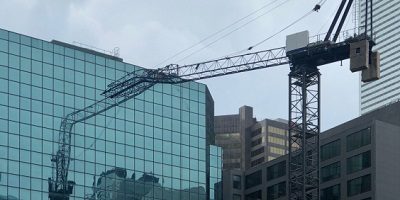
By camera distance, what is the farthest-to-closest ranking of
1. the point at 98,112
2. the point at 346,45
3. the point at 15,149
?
the point at 98,112
the point at 15,149
the point at 346,45

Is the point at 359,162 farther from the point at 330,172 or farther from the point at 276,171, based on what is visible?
the point at 276,171

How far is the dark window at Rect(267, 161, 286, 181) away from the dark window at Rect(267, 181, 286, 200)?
144cm

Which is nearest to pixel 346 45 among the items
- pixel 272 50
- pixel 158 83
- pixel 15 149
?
pixel 272 50

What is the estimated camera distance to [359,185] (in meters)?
140

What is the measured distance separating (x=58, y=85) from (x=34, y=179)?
44.6 feet

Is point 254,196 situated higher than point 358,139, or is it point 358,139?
point 358,139

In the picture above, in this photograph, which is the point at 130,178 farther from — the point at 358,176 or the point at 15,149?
the point at 358,176

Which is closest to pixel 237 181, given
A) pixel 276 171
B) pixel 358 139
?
pixel 276 171

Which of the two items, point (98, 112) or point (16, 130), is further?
point (98, 112)

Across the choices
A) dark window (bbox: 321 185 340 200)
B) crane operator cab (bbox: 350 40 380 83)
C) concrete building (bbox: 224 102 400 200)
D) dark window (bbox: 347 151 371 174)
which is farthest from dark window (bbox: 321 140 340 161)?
crane operator cab (bbox: 350 40 380 83)

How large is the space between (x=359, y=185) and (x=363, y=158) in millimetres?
3661

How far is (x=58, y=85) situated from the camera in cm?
13925

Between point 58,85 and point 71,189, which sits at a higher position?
point 58,85

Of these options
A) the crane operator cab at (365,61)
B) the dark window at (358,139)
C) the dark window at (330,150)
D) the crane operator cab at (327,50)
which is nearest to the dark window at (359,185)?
the dark window at (358,139)
